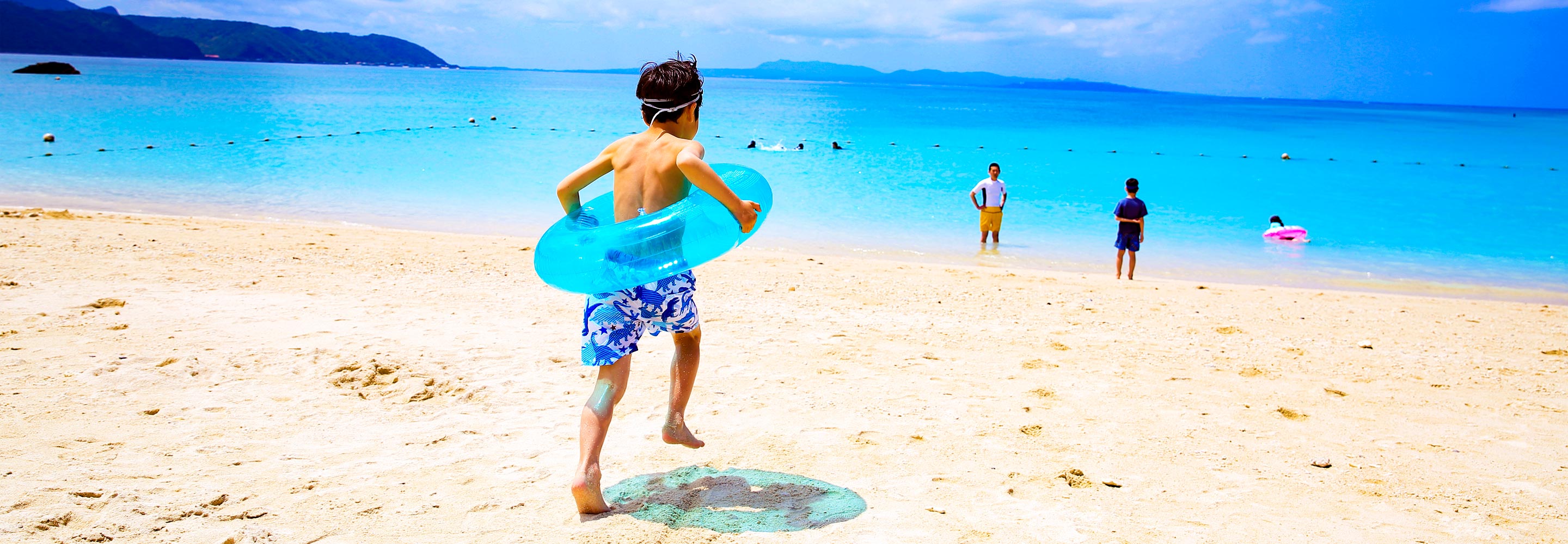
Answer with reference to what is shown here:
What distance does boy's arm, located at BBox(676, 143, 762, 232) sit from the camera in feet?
9.00

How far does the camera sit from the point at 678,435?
3.26m

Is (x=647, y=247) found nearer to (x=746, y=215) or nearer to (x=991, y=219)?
(x=746, y=215)

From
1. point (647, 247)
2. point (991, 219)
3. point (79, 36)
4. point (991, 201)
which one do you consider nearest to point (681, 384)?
point (647, 247)

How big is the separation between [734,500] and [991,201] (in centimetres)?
964

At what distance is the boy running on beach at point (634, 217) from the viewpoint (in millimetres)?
2900

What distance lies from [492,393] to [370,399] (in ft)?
1.65

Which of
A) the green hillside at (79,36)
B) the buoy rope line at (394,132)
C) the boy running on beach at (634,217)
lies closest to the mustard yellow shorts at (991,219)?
the boy running on beach at (634,217)

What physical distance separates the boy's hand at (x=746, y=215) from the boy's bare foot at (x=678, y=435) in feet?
2.55

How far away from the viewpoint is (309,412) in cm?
387

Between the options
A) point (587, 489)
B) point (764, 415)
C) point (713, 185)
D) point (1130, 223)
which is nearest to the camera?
point (713, 185)

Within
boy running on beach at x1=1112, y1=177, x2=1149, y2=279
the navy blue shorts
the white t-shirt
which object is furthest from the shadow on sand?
the white t-shirt

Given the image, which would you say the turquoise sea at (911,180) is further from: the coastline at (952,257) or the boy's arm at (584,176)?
the boy's arm at (584,176)


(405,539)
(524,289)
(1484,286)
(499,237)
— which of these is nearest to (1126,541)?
(405,539)

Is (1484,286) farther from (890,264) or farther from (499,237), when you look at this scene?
(499,237)
